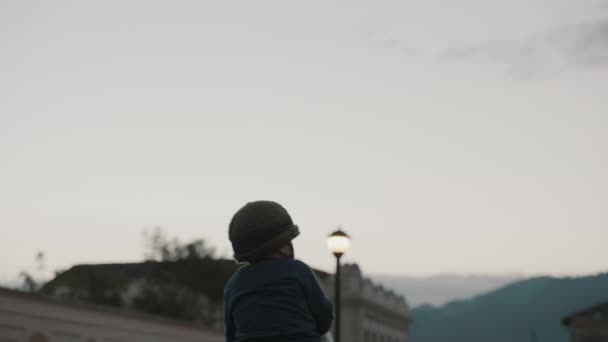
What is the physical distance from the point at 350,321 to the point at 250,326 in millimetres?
67933

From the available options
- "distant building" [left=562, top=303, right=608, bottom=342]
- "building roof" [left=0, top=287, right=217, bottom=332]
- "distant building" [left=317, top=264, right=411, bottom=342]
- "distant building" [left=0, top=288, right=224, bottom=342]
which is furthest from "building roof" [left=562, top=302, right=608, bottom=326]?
"distant building" [left=0, top=288, right=224, bottom=342]

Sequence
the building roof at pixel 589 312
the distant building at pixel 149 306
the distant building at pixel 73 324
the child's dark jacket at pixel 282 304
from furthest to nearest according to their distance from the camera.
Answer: the building roof at pixel 589 312 < the distant building at pixel 149 306 < the distant building at pixel 73 324 < the child's dark jacket at pixel 282 304

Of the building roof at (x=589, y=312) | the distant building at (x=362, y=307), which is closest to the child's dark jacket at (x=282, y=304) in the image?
the distant building at (x=362, y=307)

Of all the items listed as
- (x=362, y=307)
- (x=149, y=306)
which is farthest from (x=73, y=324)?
(x=362, y=307)

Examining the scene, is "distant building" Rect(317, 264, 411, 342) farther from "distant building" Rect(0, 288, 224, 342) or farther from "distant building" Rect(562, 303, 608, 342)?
"distant building" Rect(0, 288, 224, 342)

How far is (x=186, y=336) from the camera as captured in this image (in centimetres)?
3866

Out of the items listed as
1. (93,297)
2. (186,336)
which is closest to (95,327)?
(186,336)

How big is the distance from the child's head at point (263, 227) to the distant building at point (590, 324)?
67.8m

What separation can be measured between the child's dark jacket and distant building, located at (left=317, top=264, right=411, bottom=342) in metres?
64.6

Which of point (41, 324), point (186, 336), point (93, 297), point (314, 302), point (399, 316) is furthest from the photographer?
point (399, 316)

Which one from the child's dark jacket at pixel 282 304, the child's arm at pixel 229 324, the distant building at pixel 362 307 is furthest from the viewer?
Answer: the distant building at pixel 362 307

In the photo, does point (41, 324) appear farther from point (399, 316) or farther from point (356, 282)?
point (399, 316)

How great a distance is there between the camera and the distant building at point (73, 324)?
27109 millimetres

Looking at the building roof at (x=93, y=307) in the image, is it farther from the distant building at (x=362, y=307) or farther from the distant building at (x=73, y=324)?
the distant building at (x=362, y=307)
